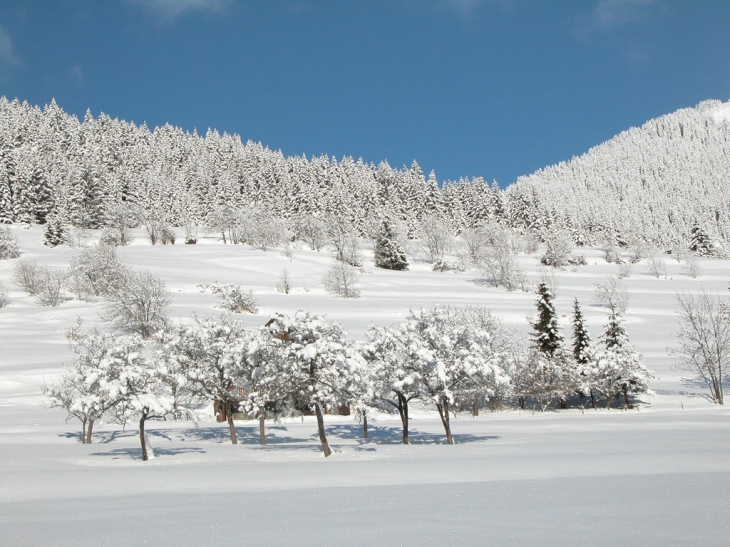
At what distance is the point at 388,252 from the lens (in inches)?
3775

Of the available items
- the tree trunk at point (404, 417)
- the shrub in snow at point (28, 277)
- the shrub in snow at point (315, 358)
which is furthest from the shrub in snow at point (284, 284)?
the shrub in snow at point (315, 358)

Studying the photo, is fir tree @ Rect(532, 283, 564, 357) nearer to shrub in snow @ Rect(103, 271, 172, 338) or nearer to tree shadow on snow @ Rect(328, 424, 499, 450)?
tree shadow on snow @ Rect(328, 424, 499, 450)

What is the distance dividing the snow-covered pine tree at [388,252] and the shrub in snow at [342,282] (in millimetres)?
19390

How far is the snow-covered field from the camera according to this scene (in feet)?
28.3

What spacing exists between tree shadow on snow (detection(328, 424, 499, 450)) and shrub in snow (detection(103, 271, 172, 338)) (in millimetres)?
28545

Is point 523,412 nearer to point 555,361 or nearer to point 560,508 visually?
point 555,361

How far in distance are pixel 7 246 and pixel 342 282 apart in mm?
52193

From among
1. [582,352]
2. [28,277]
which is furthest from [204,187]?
[582,352]

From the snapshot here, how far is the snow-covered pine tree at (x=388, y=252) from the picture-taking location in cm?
9550

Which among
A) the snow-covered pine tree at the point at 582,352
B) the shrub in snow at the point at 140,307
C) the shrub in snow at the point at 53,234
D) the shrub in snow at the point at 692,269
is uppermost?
the shrub in snow at the point at 53,234

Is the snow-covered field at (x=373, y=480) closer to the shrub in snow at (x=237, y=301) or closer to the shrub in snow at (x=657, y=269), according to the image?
the shrub in snow at (x=237, y=301)

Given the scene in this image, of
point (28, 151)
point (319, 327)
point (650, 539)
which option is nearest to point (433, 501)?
point (650, 539)

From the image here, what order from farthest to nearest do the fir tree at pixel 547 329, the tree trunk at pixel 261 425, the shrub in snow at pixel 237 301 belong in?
1. the shrub in snow at pixel 237 301
2. the fir tree at pixel 547 329
3. the tree trunk at pixel 261 425

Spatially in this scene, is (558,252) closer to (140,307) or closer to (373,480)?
(140,307)
